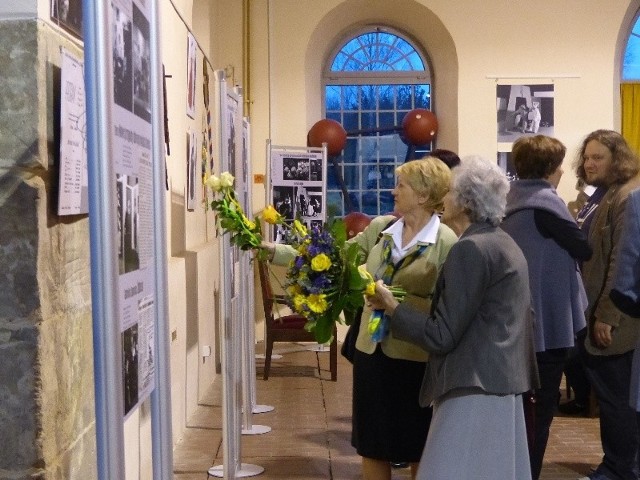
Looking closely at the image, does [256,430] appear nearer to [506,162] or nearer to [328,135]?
[328,135]

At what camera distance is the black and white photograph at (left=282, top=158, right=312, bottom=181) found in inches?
387

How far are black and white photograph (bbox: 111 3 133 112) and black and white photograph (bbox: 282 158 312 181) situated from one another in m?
7.73

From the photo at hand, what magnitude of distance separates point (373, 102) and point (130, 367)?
995 cm

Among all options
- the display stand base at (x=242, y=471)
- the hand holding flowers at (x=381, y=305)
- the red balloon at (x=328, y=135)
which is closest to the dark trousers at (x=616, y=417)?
the hand holding flowers at (x=381, y=305)

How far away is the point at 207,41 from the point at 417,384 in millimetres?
6146

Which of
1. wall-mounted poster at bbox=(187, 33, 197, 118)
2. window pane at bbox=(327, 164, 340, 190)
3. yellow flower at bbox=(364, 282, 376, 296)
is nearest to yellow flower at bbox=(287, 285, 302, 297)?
yellow flower at bbox=(364, 282, 376, 296)

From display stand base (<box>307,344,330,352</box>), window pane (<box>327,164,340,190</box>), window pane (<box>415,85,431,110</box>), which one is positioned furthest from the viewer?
window pane (<box>415,85,431,110</box>)

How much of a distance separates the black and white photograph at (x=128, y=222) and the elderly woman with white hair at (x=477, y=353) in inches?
57.9

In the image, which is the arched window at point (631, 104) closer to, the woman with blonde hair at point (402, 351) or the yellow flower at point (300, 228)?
the woman with blonde hair at point (402, 351)

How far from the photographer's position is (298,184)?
9.88 meters

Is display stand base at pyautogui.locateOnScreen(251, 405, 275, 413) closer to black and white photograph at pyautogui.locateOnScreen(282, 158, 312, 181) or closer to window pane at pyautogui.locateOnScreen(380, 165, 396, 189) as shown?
black and white photograph at pyautogui.locateOnScreen(282, 158, 312, 181)

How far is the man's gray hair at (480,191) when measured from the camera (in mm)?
3492

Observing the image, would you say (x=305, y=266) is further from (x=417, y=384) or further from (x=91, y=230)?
(x=91, y=230)

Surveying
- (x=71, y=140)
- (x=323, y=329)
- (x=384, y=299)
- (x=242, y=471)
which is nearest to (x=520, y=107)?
(x=242, y=471)
